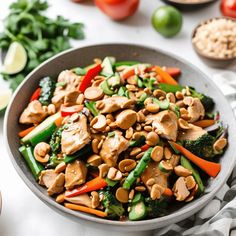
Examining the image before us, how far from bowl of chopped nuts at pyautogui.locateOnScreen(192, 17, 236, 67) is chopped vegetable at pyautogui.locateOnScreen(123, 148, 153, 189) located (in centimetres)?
110

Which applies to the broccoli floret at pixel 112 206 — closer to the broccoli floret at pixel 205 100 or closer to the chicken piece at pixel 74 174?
the chicken piece at pixel 74 174

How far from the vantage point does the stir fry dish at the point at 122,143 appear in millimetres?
1912

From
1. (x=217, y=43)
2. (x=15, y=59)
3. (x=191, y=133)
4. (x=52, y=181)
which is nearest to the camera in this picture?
(x=52, y=181)

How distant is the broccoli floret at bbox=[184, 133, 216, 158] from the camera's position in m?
2.04

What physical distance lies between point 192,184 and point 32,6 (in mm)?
1638

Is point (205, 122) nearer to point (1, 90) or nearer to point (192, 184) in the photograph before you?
point (192, 184)

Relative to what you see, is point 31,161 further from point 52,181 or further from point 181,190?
point 181,190

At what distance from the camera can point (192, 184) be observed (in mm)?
1961

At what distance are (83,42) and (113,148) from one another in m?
1.31

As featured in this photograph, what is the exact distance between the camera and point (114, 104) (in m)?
2.04

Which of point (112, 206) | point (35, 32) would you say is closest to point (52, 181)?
point (112, 206)

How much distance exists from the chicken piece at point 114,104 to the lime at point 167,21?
103 centimetres

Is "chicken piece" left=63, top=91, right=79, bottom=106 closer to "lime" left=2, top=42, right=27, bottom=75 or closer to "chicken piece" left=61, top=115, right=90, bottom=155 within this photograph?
"chicken piece" left=61, top=115, right=90, bottom=155

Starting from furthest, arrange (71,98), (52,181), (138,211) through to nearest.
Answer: (71,98)
(52,181)
(138,211)
